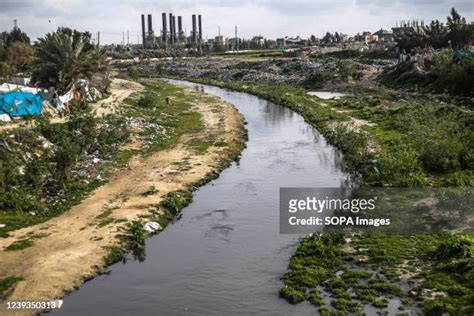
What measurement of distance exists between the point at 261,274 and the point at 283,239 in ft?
9.08

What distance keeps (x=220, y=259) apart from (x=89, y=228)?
15.9 ft

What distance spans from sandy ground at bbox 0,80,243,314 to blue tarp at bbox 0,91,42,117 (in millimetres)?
7774

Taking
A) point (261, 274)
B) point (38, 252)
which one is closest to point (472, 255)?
point (261, 274)

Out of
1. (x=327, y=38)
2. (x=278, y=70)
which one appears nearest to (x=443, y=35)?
(x=278, y=70)

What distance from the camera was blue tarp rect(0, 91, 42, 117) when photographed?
96.7 feet

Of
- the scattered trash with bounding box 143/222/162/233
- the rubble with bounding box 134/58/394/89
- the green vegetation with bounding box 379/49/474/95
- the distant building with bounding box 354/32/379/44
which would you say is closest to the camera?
the scattered trash with bounding box 143/222/162/233

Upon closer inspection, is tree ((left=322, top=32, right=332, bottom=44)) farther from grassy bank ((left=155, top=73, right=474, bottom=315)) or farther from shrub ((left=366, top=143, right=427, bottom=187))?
shrub ((left=366, top=143, right=427, bottom=187))

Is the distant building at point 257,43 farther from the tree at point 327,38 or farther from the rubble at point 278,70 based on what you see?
the rubble at point 278,70

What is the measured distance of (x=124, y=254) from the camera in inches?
650

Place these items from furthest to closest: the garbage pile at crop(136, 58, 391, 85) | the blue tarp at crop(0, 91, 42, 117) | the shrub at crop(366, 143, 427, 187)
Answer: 1. the garbage pile at crop(136, 58, 391, 85)
2. the blue tarp at crop(0, 91, 42, 117)
3. the shrub at crop(366, 143, 427, 187)

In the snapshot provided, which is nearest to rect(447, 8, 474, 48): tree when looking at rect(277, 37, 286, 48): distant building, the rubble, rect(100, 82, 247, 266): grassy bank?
the rubble

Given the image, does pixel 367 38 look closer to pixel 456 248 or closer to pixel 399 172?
pixel 399 172

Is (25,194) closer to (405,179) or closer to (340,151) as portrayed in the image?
(405,179)

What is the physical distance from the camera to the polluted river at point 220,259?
1344 cm
